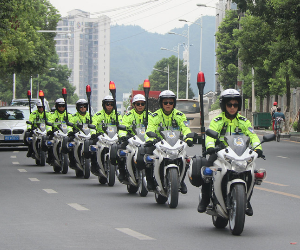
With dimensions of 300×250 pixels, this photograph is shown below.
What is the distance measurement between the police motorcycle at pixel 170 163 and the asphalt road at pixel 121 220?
292mm

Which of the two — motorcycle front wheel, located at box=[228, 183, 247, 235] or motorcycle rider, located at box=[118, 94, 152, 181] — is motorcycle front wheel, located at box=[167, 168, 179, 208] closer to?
motorcycle front wheel, located at box=[228, 183, 247, 235]

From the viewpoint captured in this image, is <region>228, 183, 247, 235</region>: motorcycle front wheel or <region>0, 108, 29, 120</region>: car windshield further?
<region>0, 108, 29, 120</region>: car windshield

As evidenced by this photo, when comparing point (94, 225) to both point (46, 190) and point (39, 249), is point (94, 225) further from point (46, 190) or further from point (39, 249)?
point (46, 190)

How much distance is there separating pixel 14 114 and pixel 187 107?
726cm

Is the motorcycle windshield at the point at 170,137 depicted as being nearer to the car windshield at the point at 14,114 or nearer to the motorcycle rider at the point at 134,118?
the motorcycle rider at the point at 134,118

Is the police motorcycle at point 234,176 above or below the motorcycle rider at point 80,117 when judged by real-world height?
below

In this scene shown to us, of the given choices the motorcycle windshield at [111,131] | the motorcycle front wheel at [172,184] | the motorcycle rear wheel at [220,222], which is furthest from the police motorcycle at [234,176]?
the motorcycle windshield at [111,131]

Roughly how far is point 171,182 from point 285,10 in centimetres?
1544

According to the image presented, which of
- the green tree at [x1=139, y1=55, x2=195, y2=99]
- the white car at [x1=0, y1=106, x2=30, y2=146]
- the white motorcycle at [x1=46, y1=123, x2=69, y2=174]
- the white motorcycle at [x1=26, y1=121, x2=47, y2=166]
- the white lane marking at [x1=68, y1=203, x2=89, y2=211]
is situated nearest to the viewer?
the white lane marking at [x1=68, y1=203, x2=89, y2=211]

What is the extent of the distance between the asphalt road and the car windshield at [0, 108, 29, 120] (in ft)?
42.2

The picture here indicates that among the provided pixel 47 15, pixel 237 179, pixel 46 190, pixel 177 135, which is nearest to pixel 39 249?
pixel 237 179

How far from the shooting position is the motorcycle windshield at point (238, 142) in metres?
7.52

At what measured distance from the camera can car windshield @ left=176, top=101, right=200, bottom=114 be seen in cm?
2867

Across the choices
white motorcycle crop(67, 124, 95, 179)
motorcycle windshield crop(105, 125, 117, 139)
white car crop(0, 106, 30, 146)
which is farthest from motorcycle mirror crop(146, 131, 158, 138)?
white car crop(0, 106, 30, 146)
